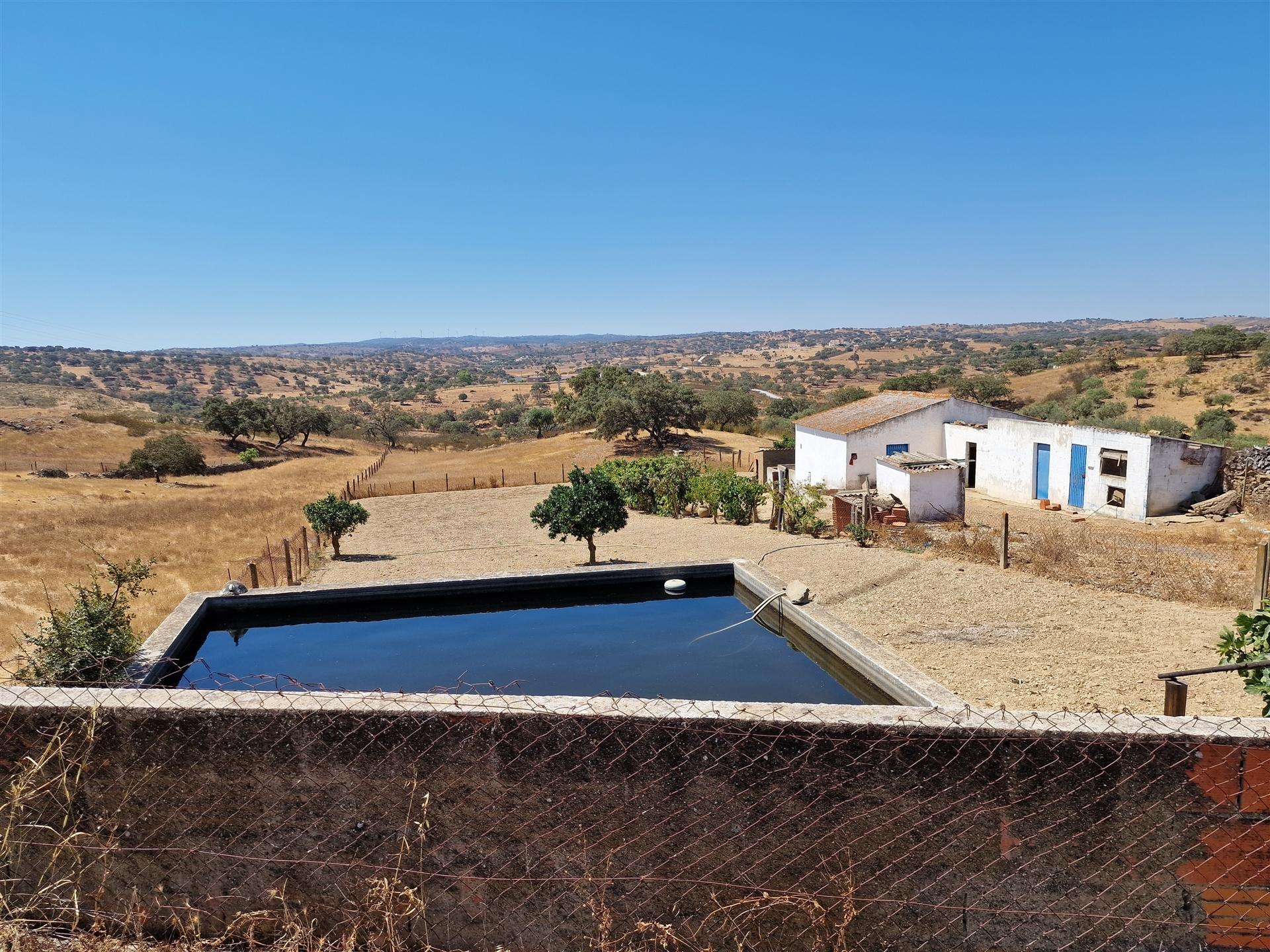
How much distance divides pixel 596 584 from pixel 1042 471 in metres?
18.5

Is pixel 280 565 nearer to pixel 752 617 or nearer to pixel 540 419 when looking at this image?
pixel 752 617

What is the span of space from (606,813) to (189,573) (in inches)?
697

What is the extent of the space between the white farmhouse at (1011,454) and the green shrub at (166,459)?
99.1 ft

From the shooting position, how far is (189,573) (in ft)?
59.7

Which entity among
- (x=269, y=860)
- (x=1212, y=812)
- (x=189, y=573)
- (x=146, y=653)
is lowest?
(x=189, y=573)

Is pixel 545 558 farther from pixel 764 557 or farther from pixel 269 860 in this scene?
pixel 269 860

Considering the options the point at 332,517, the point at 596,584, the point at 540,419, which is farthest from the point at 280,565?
the point at 540,419

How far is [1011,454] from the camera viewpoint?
26047 millimetres

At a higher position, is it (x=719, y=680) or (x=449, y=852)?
(x=449, y=852)

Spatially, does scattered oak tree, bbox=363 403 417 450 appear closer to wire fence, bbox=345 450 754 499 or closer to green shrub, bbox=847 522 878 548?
wire fence, bbox=345 450 754 499

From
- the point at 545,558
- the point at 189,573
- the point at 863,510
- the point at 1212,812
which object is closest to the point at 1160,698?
the point at 1212,812

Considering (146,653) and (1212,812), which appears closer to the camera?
(1212,812)

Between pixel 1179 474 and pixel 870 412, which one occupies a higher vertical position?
pixel 870 412

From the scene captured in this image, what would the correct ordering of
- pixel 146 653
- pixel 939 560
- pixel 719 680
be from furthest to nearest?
pixel 939 560, pixel 719 680, pixel 146 653
